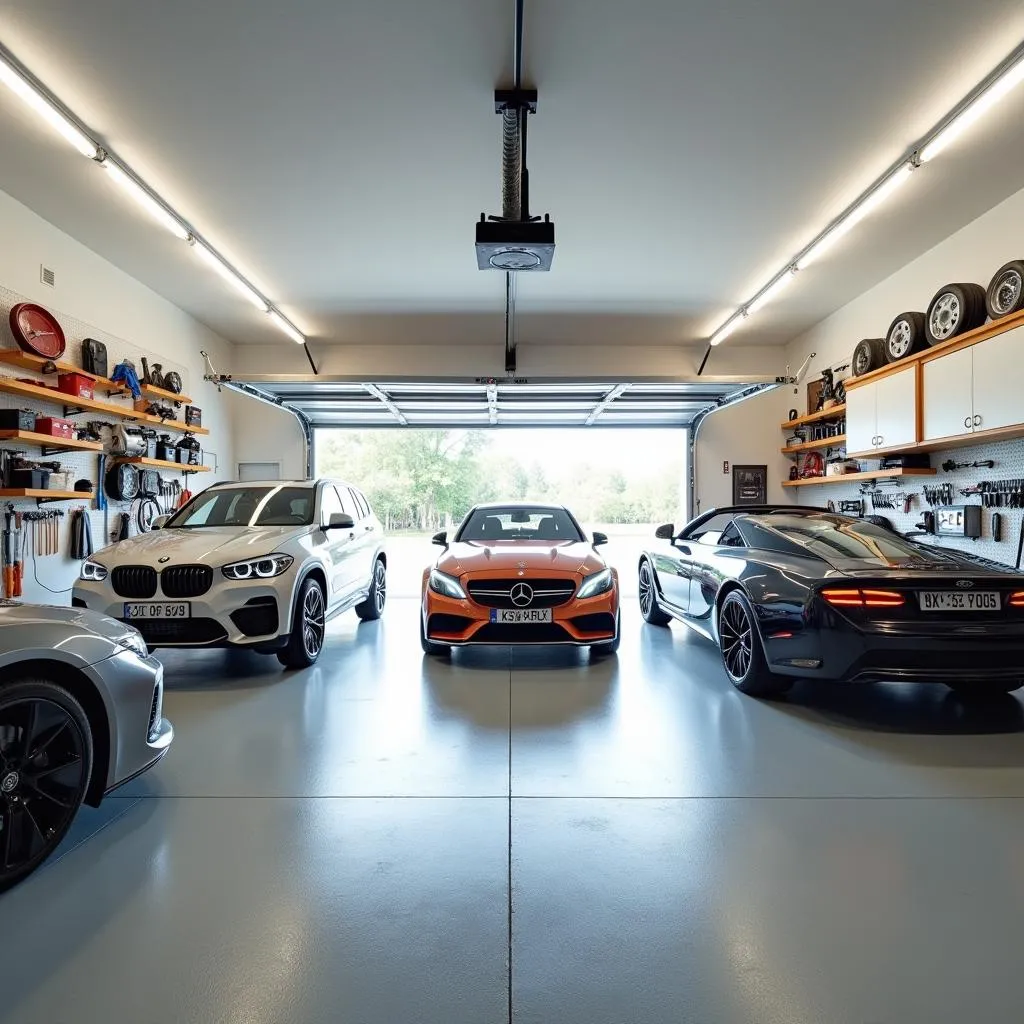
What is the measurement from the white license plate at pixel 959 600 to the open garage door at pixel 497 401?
5954 millimetres

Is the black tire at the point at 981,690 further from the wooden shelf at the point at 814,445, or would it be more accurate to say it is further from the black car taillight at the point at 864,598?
the wooden shelf at the point at 814,445

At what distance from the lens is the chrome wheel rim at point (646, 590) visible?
649 centimetres

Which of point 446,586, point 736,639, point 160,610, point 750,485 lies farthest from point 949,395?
point 160,610

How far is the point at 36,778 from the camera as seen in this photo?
6.32ft

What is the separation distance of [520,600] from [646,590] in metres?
2.59

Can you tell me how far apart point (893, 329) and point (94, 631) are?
7809 mm

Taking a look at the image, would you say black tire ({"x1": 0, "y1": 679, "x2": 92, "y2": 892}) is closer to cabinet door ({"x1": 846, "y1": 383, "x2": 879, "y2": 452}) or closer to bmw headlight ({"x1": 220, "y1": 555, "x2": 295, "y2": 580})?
bmw headlight ({"x1": 220, "y1": 555, "x2": 295, "y2": 580})

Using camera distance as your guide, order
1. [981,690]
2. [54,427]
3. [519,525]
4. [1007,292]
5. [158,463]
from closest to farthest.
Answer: [981,690], [1007,292], [54,427], [519,525], [158,463]

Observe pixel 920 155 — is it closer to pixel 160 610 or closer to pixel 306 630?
pixel 306 630

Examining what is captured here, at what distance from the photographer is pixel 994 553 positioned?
593 cm

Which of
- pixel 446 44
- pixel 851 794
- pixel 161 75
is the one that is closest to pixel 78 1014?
pixel 851 794

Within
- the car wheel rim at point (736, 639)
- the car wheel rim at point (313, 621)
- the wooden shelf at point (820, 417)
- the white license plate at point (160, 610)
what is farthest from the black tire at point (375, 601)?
the wooden shelf at point (820, 417)

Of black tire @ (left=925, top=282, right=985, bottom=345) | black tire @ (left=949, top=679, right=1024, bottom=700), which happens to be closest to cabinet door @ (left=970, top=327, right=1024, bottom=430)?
black tire @ (left=925, top=282, right=985, bottom=345)

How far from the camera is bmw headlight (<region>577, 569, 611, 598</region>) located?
15.1 feet
